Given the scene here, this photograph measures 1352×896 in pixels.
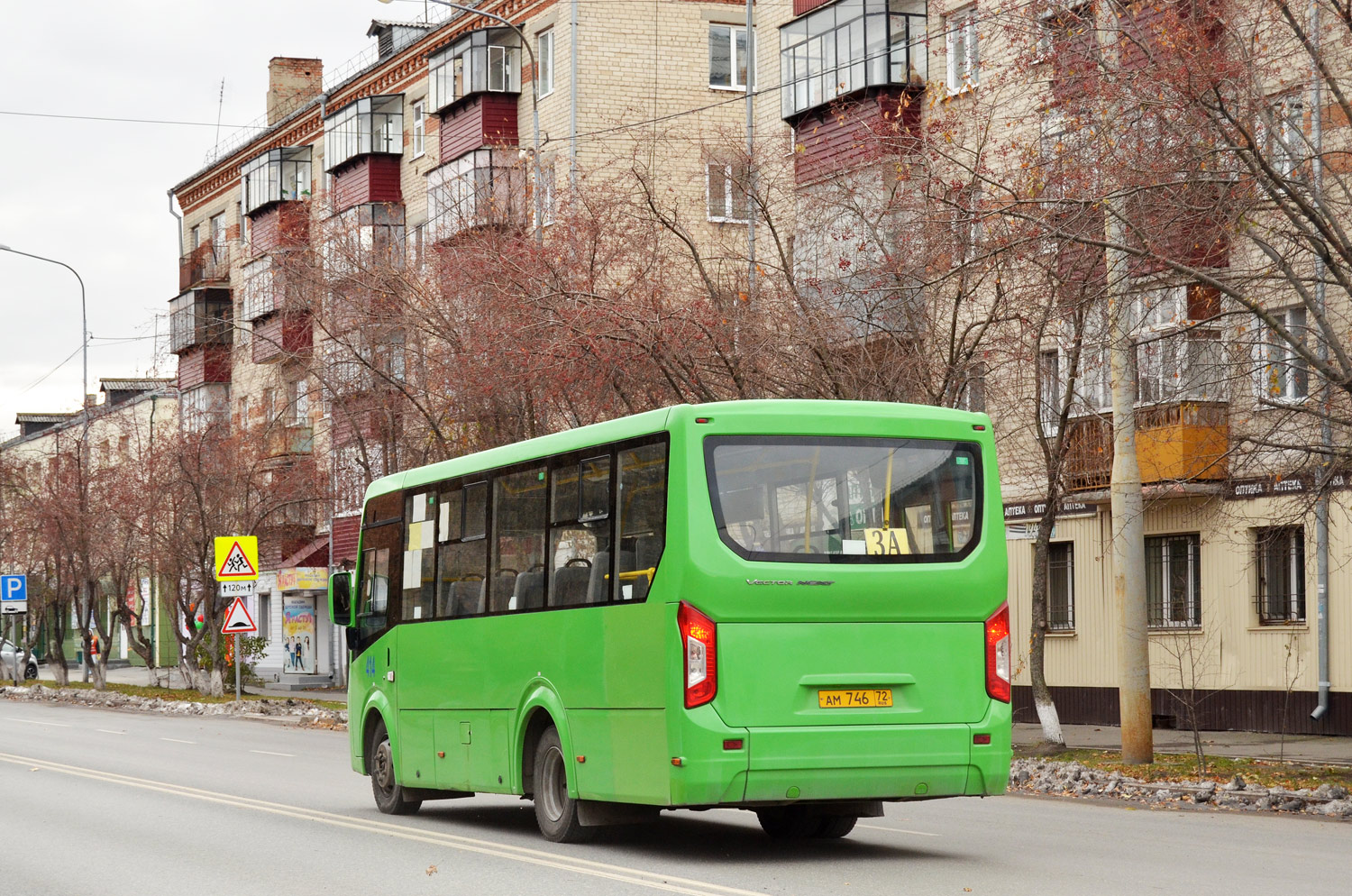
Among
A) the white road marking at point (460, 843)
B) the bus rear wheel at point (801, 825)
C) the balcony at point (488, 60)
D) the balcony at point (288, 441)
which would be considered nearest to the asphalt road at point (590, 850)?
the white road marking at point (460, 843)

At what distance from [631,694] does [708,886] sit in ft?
5.94

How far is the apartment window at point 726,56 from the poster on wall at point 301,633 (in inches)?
899

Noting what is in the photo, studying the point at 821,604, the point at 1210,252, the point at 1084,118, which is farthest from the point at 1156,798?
the point at 821,604

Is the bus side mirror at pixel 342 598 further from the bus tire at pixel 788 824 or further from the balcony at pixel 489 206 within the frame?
the balcony at pixel 489 206

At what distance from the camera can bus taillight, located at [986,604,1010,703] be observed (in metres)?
12.2

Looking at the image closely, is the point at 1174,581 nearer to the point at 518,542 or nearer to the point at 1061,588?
the point at 1061,588

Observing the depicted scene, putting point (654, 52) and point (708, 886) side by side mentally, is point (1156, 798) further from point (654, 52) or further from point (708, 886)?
point (654, 52)

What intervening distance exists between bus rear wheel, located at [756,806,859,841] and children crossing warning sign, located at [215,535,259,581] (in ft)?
75.7

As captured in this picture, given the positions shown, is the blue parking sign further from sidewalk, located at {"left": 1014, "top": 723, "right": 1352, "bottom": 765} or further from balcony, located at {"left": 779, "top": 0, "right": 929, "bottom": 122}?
sidewalk, located at {"left": 1014, "top": 723, "right": 1352, "bottom": 765}

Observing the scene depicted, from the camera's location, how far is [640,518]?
12.0 meters

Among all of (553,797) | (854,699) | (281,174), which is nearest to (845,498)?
(854,699)

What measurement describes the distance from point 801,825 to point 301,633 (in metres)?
46.8

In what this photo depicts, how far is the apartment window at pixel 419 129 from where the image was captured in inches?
2018

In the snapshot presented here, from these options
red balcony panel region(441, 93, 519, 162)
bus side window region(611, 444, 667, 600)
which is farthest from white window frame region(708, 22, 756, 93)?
bus side window region(611, 444, 667, 600)
